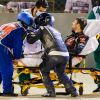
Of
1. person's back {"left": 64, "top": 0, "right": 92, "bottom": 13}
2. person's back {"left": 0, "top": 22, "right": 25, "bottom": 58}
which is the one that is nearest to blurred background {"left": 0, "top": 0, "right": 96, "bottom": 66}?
person's back {"left": 64, "top": 0, "right": 92, "bottom": 13}

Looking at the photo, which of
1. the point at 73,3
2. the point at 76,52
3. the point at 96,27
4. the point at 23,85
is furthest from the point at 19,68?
the point at 73,3

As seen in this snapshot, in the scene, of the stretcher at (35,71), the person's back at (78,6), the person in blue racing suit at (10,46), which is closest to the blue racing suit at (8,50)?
the person in blue racing suit at (10,46)

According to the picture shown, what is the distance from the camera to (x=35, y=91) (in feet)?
29.9

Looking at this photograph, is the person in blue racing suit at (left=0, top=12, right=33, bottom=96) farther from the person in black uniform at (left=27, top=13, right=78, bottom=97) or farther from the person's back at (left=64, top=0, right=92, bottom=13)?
the person's back at (left=64, top=0, right=92, bottom=13)

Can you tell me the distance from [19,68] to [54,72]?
21.6 inches

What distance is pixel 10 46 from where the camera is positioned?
798cm

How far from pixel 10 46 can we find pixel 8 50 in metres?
0.07

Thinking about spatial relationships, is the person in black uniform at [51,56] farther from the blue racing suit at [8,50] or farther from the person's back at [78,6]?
the person's back at [78,6]

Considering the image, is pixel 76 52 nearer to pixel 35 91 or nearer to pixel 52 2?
pixel 35 91

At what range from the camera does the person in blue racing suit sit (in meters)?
7.86

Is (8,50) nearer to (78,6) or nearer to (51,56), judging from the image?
(51,56)

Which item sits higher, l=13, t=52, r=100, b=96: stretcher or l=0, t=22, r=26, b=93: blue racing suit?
l=0, t=22, r=26, b=93: blue racing suit

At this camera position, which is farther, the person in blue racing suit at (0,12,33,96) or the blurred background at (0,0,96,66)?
the blurred background at (0,0,96,66)

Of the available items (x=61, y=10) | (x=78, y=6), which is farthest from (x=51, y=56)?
(x=61, y=10)
